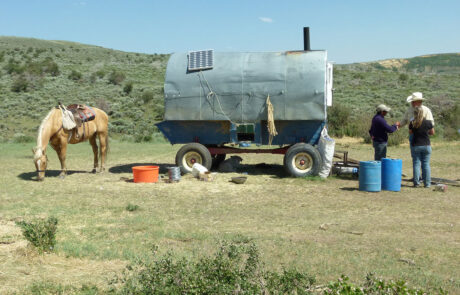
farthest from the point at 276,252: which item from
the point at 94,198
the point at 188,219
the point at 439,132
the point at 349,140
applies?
the point at 439,132

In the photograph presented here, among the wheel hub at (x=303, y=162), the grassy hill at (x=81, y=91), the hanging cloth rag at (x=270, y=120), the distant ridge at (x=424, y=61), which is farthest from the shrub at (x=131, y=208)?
the distant ridge at (x=424, y=61)

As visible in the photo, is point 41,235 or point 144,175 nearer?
point 41,235

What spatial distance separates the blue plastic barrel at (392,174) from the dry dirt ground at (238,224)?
0.25 metres

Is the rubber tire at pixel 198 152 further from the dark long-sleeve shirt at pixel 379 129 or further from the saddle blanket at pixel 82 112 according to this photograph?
the dark long-sleeve shirt at pixel 379 129

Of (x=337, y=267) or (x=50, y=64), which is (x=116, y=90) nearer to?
(x=50, y=64)

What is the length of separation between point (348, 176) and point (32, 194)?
26.3 ft

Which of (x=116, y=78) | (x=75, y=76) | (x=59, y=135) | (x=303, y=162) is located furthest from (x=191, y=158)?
(x=75, y=76)

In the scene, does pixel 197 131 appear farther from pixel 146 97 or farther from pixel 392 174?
pixel 146 97

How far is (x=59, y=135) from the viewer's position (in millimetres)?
12547

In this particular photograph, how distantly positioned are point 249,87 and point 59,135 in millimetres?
5395

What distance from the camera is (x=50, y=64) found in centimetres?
5147

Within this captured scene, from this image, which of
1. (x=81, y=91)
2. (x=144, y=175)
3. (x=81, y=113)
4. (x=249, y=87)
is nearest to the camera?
(x=144, y=175)

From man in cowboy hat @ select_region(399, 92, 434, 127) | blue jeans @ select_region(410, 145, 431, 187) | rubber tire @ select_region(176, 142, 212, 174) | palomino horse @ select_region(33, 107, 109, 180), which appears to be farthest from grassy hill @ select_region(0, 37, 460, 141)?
rubber tire @ select_region(176, 142, 212, 174)

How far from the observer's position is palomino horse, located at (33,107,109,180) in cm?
1186
